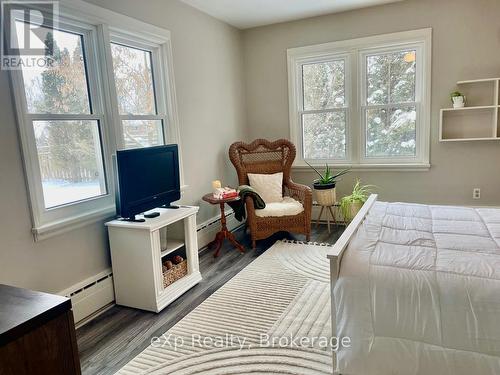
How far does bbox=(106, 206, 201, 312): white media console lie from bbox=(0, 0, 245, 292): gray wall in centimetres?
17

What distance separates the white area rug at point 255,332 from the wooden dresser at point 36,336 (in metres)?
1.00

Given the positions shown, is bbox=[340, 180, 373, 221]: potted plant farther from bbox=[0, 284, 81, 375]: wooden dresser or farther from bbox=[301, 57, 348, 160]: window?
bbox=[0, 284, 81, 375]: wooden dresser

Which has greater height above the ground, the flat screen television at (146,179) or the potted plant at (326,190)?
the flat screen television at (146,179)

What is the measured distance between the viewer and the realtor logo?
6.95 feet

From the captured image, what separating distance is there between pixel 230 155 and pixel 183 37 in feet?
4.61

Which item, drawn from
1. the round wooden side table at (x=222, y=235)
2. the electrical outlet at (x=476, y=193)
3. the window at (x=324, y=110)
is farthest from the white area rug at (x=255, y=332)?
the electrical outlet at (x=476, y=193)

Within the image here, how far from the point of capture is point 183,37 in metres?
3.69

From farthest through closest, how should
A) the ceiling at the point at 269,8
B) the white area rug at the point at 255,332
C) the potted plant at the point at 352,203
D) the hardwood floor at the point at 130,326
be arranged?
the potted plant at the point at 352,203 → the ceiling at the point at 269,8 → the hardwood floor at the point at 130,326 → the white area rug at the point at 255,332

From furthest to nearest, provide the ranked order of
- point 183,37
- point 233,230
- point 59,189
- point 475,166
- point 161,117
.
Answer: point 233,230 < point 475,166 < point 183,37 < point 161,117 < point 59,189

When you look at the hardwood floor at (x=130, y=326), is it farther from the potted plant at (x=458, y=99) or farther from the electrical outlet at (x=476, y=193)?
the potted plant at (x=458, y=99)

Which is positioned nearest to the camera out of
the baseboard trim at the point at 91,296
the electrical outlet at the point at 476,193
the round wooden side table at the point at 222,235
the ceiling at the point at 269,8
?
the baseboard trim at the point at 91,296

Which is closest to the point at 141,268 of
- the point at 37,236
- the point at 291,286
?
the point at 37,236

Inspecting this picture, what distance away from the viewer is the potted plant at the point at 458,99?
12.5ft

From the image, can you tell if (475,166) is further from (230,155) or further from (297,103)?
(230,155)
